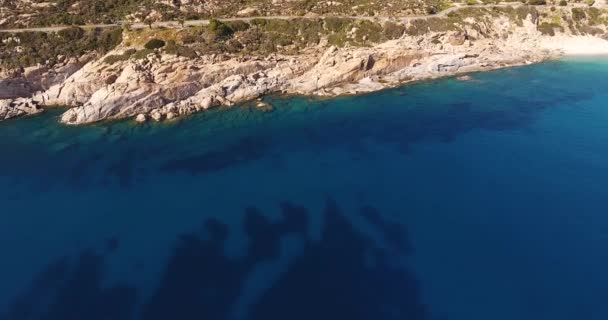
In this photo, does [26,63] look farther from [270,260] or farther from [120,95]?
[270,260]

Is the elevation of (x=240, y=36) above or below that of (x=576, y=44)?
above

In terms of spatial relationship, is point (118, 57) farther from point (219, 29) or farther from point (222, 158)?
point (222, 158)

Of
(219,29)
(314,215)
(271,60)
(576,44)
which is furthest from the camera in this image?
(576,44)

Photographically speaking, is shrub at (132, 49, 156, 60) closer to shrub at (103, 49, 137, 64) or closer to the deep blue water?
shrub at (103, 49, 137, 64)

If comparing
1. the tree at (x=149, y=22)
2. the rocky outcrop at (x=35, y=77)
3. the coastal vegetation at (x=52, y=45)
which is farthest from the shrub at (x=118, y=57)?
the tree at (x=149, y=22)

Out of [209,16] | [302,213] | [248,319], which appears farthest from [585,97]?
[209,16]

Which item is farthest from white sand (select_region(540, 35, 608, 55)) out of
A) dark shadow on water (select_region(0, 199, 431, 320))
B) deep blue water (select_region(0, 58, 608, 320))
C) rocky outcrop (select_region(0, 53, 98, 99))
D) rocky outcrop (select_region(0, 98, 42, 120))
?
rocky outcrop (select_region(0, 98, 42, 120))

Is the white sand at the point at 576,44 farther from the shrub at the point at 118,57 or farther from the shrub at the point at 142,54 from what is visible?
the shrub at the point at 118,57

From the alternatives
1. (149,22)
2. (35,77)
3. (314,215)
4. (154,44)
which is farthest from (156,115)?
(314,215)
